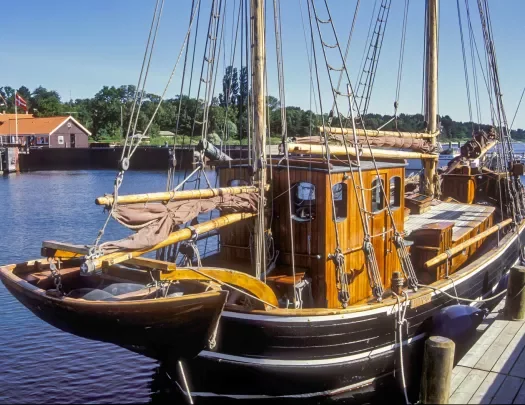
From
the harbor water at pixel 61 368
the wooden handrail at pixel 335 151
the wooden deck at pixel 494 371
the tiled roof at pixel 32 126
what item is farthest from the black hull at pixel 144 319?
A: the tiled roof at pixel 32 126

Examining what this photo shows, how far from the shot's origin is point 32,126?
3711 inches

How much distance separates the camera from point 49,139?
91.1 m

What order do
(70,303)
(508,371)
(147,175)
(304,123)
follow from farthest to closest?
1. (147,175)
2. (304,123)
3. (508,371)
4. (70,303)

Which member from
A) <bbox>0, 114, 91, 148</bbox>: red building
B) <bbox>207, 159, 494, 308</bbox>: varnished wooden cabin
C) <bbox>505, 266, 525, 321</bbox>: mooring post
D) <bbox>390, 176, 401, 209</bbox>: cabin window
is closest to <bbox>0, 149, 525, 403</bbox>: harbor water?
<bbox>207, 159, 494, 308</bbox>: varnished wooden cabin

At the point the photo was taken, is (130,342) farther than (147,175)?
No

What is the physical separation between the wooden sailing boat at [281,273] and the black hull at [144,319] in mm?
31

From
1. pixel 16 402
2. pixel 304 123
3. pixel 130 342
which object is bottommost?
pixel 16 402

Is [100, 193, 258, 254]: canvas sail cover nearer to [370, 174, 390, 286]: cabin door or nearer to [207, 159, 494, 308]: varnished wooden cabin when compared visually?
[207, 159, 494, 308]: varnished wooden cabin

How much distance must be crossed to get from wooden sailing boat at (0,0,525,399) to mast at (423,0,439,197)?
5.41 m

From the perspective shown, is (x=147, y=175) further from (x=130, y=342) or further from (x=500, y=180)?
→ (x=130, y=342)

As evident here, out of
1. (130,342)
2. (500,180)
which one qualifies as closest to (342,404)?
(130,342)

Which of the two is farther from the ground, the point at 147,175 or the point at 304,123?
the point at 304,123

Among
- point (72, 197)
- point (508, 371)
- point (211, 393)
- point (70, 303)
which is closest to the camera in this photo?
point (70, 303)

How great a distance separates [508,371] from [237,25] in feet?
30.5
